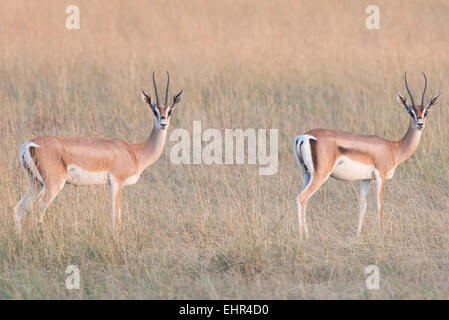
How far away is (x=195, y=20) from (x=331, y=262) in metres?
8.85

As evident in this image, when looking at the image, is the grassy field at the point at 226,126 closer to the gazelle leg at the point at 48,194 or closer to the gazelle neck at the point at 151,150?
the gazelle leg at the point at 48,194

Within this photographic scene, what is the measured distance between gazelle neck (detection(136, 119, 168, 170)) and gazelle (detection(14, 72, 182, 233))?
0.09 metres

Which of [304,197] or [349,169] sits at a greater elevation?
[349,169]

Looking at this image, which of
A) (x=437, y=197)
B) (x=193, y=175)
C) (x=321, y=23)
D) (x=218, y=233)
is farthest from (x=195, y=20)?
(x=218, y=233)

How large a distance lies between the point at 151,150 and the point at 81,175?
76 centimetres

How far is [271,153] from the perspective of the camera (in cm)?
914

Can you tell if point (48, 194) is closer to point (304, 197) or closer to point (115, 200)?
point (115, 200)

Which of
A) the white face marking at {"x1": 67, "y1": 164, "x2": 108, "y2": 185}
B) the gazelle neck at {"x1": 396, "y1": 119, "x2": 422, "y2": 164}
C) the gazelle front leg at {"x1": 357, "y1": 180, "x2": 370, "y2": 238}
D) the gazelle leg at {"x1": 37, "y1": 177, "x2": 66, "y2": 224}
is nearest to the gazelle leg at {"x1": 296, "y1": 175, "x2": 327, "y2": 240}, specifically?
the gazelle front leg at {"x1": 357, "y1": 180, "x2": 370, "y2": 238}

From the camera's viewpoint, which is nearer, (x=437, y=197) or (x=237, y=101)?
(x=437, y=197)

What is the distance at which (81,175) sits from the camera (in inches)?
254

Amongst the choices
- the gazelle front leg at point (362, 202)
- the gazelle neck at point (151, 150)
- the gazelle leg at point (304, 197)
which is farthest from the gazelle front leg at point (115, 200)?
the gazelle front leg at point (362, 202)

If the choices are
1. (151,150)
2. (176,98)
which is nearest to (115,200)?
(151,150)

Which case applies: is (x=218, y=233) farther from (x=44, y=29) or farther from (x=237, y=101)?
(x=44, y=29)

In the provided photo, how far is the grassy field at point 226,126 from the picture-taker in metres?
5.72
